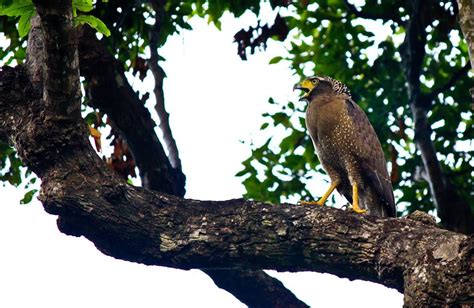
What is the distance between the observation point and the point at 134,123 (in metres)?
7.11

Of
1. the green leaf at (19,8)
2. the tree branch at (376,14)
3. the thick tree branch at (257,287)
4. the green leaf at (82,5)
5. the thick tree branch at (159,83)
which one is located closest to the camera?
the green leaf at (19,8)

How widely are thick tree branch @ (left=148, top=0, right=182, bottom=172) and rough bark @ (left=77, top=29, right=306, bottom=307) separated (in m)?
0.36

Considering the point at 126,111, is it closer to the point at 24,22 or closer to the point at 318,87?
the point at 318,87

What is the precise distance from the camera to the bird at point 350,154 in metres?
7.06

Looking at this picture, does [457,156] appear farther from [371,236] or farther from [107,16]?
[371,236]

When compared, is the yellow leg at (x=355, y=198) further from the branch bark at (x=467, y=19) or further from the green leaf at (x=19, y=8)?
the green leaf at (x=19, y=8)

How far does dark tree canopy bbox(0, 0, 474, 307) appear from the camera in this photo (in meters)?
4.98

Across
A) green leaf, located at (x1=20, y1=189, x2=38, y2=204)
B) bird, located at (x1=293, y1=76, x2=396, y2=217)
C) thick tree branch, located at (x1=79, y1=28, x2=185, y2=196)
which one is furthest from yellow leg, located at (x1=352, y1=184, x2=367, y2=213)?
green leaf, located at (x1=20, y1=189, x2=38, y2=204)

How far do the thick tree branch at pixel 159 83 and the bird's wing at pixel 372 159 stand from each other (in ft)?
4.81

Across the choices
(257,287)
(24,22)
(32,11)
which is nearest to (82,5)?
(32,11)

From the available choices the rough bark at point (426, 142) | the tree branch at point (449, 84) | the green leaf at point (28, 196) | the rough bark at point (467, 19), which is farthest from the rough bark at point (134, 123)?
the tree branch at point (449, 84)

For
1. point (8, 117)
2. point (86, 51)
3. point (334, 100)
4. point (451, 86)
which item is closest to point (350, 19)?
point (451, 86)

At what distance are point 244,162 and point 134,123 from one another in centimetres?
299

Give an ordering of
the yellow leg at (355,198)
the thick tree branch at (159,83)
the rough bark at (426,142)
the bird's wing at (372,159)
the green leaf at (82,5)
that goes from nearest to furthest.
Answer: the green leaf at (82,5), the yellow leg at (355,198), the bird's wing at (372,159), the thick tree branch at (159,83), the rough bark at (426,142)
